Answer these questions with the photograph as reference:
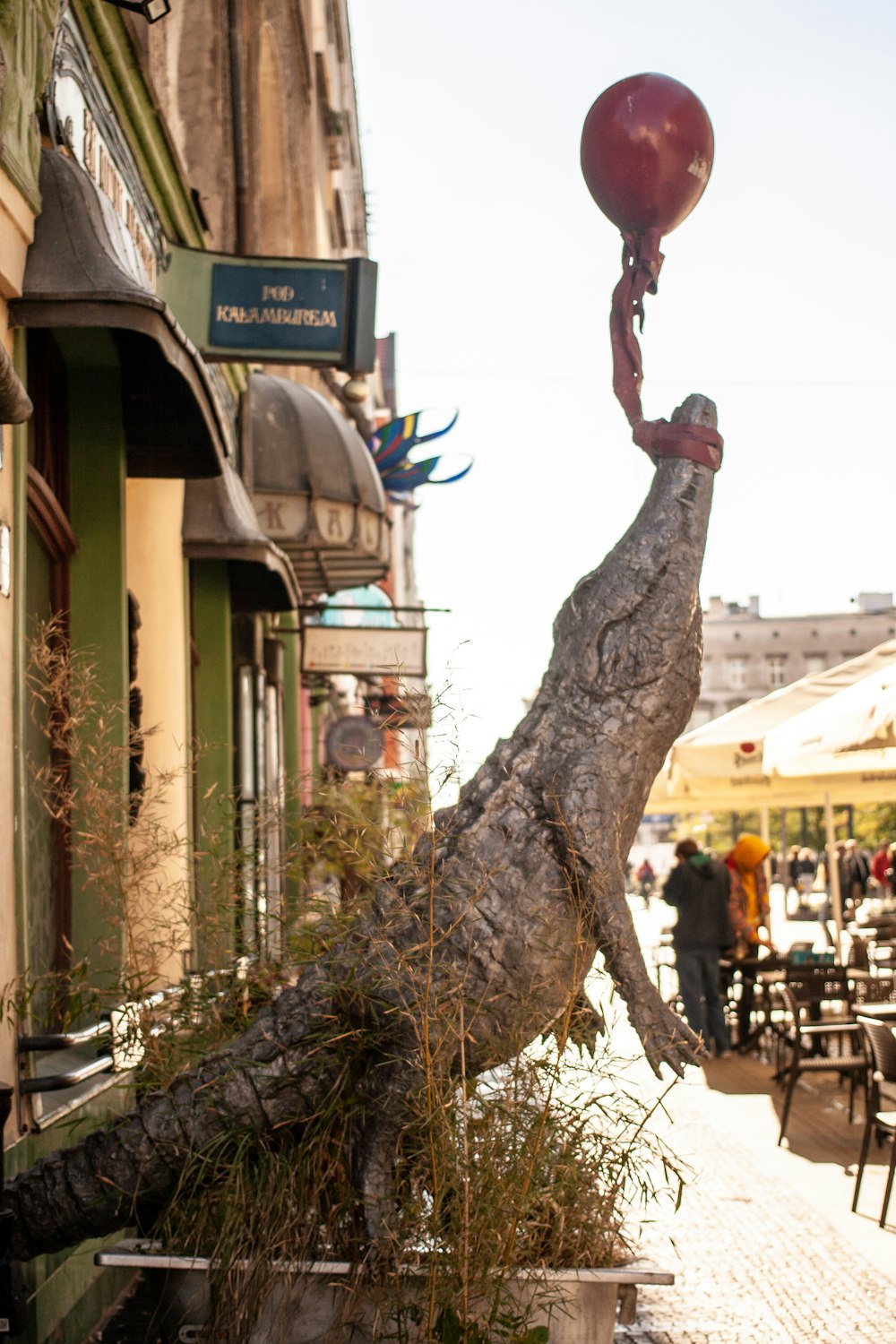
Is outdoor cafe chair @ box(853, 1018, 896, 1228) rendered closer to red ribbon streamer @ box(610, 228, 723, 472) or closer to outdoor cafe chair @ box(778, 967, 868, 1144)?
outdoor cafe chair @ box(778, 967, 868, 1144)

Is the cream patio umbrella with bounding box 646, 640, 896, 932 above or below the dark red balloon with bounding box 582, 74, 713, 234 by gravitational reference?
below

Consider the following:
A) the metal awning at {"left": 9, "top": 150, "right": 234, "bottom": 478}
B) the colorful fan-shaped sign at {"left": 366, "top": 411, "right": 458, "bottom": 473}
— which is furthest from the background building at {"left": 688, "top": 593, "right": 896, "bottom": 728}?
the metal awning at {"left": 9, "top": 150, "right": 234, "bottom": 478}

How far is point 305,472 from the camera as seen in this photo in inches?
467

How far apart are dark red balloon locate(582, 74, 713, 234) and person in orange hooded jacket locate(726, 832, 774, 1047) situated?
340 inches

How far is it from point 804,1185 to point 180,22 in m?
9.62

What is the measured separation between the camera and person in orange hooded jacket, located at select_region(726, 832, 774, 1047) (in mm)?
Result: 12695

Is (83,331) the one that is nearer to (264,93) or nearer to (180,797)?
(180,797)

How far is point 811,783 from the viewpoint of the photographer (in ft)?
44.8

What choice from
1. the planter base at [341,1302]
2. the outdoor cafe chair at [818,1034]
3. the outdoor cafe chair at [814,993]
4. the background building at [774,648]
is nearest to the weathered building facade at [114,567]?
the planter base at [341,1302]

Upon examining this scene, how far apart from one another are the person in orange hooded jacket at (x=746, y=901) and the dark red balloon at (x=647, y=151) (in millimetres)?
8628

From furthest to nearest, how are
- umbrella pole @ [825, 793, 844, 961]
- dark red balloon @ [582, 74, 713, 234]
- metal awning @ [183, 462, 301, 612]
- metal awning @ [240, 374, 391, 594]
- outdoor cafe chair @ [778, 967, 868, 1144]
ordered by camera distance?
umbrella pole @ [825, 793, 844, 961] → metal awning @ [240, 374, 391, 594] → metal awning @ [183, 462, 301, 612] → outdoor cafe chair @ [778, 967, 868, 1144] → dark red balloon @ [582, 74, 713, 234]

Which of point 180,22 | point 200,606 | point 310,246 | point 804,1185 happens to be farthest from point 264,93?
point 804,1185

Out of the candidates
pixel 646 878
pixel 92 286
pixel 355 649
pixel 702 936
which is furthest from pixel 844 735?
pixel 646 878

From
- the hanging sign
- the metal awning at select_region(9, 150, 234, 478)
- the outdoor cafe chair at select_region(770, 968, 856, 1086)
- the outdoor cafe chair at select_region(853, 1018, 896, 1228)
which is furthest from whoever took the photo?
the hanging sign
